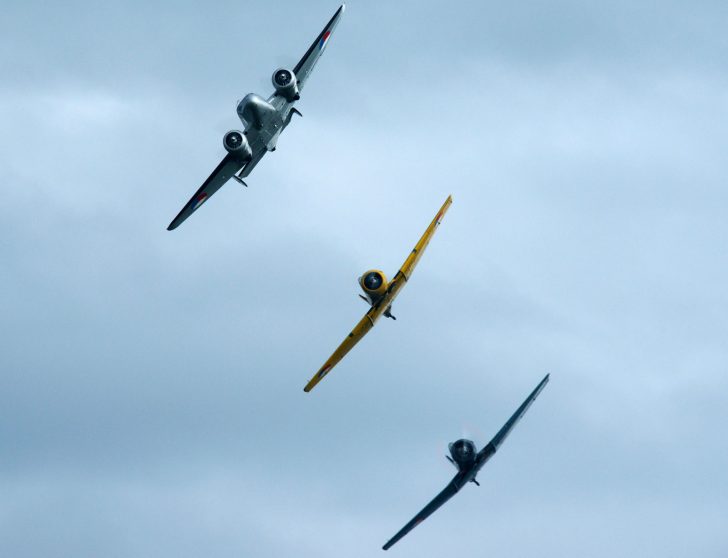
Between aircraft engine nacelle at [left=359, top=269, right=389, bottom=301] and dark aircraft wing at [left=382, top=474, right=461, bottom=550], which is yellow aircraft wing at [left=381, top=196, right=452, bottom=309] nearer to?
aircraft engine nacelle at [left=359, top=269, right=389, bottom=301]

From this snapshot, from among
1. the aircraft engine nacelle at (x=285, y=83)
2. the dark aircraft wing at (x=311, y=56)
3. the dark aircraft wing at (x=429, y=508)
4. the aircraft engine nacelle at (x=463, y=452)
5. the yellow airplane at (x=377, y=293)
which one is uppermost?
the dark aircraft wing at (x=311, y=56)

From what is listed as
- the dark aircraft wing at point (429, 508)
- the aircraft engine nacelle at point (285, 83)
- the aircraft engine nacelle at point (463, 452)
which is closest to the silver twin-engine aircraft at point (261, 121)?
the aircraft engine nacelle at point (285, 83)

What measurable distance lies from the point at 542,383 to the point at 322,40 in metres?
32.9

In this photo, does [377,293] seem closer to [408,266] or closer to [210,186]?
[408,266]

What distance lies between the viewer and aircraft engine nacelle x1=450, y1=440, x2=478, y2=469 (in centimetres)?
10219

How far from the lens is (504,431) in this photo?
104562 millimetres

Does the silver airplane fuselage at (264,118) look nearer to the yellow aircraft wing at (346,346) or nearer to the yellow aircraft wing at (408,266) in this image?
the yellow aircraft wing at (408,266)

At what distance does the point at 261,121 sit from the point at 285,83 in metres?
3.80

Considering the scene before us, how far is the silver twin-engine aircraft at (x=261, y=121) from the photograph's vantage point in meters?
105

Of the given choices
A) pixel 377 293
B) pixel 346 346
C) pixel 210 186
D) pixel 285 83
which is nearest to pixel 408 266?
pixel 377 293

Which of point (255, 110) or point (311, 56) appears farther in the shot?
point (311, 56)

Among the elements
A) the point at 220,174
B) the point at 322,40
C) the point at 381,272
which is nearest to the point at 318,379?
the point at 381,272

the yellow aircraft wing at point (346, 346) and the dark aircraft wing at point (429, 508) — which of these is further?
the dark aircraft wing at point (429, 508)

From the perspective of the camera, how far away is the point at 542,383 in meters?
106
